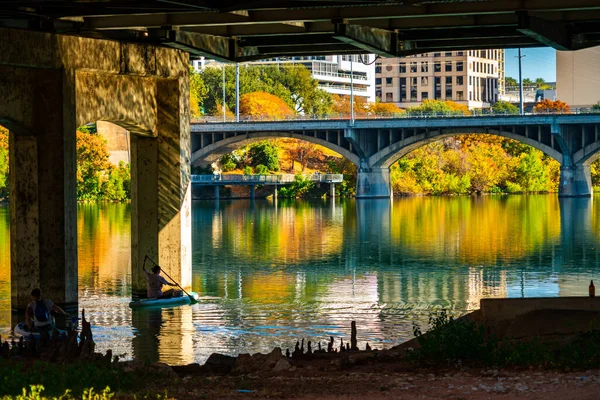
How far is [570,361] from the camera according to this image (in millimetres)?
16125

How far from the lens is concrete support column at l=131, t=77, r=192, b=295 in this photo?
31078 millimetres

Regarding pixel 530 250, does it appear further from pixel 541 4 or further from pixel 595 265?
pixel 541 4

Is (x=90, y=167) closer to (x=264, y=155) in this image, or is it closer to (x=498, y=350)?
(x=264, y=155)

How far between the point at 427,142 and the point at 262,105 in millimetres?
41678

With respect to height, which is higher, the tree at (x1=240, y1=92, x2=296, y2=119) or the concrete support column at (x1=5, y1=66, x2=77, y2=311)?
the tree at (x1=240, y1=92, x2=296, y2=119)

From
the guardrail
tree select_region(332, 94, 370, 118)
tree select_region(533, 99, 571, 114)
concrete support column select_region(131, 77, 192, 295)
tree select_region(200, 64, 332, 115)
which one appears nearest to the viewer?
concrete support column select_region(131, 77, 192, 295)

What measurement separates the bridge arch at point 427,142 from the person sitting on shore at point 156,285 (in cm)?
7335

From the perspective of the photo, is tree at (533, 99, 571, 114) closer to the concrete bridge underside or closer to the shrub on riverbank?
the concrete bridge underside

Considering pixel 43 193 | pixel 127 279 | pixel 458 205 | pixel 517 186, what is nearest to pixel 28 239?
pixel 43 193

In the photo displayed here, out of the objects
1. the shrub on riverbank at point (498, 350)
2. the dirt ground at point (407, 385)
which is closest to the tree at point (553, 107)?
the shrub on riverbank at point (498, 350)

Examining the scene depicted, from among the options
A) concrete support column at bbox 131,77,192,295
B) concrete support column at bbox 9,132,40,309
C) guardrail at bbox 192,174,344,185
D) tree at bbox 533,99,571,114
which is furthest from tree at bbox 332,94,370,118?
concrete support column at bbox 9,132,40,309

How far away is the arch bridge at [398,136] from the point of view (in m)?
101

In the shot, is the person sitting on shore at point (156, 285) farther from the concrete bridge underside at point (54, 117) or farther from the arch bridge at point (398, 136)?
the arch bridge at point (398, 136)

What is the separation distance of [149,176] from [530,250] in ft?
71.2
